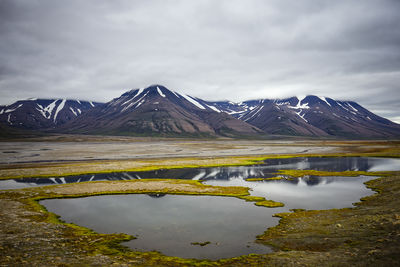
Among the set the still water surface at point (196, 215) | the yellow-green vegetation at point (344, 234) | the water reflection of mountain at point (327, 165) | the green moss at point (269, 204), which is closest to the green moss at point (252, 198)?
the still water surface at point (196, 215)

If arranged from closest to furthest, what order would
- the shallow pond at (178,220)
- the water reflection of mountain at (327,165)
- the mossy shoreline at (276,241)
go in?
1. the mossy shoreline at (276,241)
2. the shallow pond at (178,220)
3. the water reflection of mountain at (327,165)

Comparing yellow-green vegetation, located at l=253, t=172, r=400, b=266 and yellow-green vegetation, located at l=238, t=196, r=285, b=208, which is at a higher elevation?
yellow-green vegetation, located at l=253, t=172, r=400, b=266

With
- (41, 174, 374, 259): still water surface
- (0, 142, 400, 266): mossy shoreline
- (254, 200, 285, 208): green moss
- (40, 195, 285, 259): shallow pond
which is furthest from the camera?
(254, 200, 285, 208): green moss

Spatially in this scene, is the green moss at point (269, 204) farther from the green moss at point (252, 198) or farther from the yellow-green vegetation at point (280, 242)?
the yellow-green vegetation at point (280, 242)

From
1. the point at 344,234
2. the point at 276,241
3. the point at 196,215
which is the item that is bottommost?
the point at 196,215

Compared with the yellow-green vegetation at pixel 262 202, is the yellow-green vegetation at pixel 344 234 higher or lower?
higher

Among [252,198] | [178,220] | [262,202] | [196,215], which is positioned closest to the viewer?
[178,220]

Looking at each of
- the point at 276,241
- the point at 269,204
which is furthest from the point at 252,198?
the point at 276,241

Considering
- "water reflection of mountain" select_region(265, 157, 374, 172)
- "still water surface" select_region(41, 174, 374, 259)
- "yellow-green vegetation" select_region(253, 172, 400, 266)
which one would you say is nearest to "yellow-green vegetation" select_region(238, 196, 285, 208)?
"still water surface" select_region(41, 174, 374, 259)

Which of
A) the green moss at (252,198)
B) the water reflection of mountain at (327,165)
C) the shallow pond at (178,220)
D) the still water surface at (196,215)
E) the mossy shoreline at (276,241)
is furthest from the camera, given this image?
the water reflection of mountain at (327,165)

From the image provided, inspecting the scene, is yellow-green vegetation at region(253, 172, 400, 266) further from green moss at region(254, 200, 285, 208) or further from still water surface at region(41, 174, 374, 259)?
green moss at region(254, 200, 285, 208)

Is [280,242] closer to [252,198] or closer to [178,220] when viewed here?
[178,220]

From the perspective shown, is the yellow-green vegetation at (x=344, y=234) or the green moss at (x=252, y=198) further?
the green moss at (x=252, y=198)

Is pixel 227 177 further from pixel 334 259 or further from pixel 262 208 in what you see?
pixel 334 259
